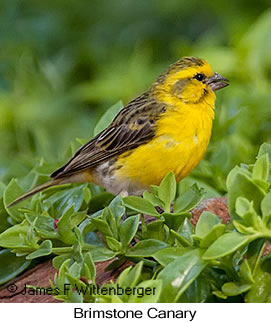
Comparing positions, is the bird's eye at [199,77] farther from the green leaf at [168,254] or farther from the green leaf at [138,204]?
the green leaf at [168,254]

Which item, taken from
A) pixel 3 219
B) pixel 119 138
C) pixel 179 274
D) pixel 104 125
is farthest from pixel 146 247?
pixel 119 138

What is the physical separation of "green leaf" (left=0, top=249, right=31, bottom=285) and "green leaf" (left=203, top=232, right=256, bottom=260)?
3.64ft


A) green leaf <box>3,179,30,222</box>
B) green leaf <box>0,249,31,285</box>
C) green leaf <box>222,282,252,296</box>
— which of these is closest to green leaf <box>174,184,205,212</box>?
green leaf <box>222,282,252,296</box>

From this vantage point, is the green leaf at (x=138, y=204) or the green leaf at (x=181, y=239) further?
the green leaf at (x=138, y=204)

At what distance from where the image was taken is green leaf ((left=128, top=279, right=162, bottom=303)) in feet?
7.19

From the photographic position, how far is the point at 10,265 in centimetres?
313

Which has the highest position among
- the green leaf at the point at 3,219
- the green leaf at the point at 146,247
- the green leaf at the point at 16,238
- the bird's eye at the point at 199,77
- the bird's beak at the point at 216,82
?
the bird's eye at the point at 199,77

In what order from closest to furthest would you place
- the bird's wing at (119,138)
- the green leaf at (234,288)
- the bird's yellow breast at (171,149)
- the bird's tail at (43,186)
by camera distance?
the green leaf at (234,288), the bird's tail at (43,186), the bird's yellow breast at (171,149), the bird's wing at (119,138)

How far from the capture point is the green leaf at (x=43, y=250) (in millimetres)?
2703

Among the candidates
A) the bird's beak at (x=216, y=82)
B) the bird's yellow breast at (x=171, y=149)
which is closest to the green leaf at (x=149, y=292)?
the bird's yellow breast at (x=171, y=149)

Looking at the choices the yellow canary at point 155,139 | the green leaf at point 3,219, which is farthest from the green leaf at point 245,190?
the yellow canary at point 155,139

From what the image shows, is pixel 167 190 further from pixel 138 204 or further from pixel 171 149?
pixel 171 149

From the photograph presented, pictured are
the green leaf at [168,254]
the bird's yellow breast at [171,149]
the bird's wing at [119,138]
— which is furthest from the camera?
the bird's wing at [119,138]

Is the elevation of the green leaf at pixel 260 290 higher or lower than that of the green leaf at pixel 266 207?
lower
